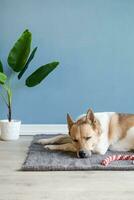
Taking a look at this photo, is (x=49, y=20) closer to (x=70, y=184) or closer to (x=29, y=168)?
(x=29, y=168)

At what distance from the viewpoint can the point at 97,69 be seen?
12.9 feet

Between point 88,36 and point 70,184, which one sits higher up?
point 88,36

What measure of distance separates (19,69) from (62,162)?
4.30ft

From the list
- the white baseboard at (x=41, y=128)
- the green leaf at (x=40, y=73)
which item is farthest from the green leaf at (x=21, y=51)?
the white baseboard at (x=41, y=128)

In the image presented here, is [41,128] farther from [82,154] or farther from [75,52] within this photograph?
[82,154]

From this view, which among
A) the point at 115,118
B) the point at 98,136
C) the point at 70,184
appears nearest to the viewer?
the point at 70,184

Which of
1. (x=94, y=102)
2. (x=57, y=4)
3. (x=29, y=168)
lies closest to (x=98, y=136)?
(x=29, y=168)

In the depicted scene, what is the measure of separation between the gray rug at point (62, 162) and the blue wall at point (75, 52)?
0.94 metres

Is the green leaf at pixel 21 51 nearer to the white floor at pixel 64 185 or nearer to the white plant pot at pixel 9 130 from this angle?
the white plant pot at pixel 9 130

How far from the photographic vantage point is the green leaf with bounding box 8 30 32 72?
3539 millimetres

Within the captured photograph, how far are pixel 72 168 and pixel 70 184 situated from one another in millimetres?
293

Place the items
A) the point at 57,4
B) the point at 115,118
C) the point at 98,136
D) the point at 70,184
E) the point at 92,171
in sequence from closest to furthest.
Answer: the point at 70,184 < the point at 92,171 < the point at 98,136 < the point at 115,118 < the point at 57,4

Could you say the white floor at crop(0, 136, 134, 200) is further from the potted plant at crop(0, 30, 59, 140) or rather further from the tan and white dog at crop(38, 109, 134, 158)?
the potted plant at crop(0, 30, 59, 140)

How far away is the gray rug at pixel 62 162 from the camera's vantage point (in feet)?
8.46
